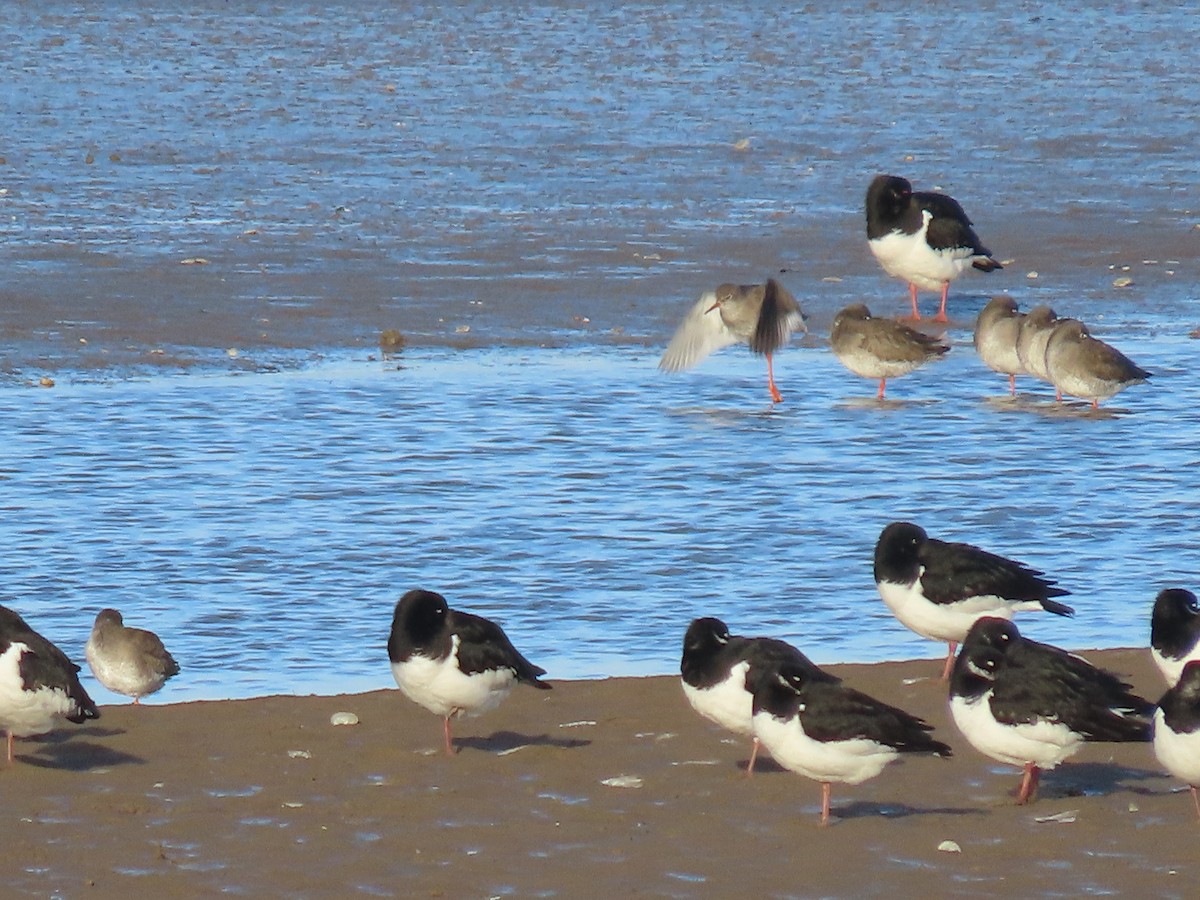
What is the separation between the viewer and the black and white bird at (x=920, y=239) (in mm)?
17094

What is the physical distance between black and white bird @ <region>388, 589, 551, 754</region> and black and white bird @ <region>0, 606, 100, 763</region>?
1156 mm

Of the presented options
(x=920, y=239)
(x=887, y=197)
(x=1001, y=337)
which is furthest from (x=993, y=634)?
(x=887, y=197)

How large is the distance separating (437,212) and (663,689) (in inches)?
467

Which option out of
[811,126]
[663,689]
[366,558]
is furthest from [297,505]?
[811,126]

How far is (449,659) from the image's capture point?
8211 mm

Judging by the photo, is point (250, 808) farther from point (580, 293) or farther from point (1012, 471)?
point (580, 293)

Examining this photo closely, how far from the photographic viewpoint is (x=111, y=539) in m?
11.3

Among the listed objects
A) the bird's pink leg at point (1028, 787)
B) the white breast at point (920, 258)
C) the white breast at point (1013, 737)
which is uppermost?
the white breast at point (920, 258)

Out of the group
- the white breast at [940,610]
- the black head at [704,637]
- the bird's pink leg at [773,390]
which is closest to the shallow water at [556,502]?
the bird's pink leg at [773,390]

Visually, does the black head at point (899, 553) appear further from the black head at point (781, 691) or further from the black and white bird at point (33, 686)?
the black and white bird at point (33, 686)

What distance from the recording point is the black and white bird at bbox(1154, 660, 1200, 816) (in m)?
7.16

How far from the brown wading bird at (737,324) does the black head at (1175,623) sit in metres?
6.59

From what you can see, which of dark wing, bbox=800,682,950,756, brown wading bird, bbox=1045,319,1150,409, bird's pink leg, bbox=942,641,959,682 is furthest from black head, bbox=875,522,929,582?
brown wading bird, bbox=1045,319,1150,409

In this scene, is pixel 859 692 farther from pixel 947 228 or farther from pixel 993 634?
pixel 947 228
